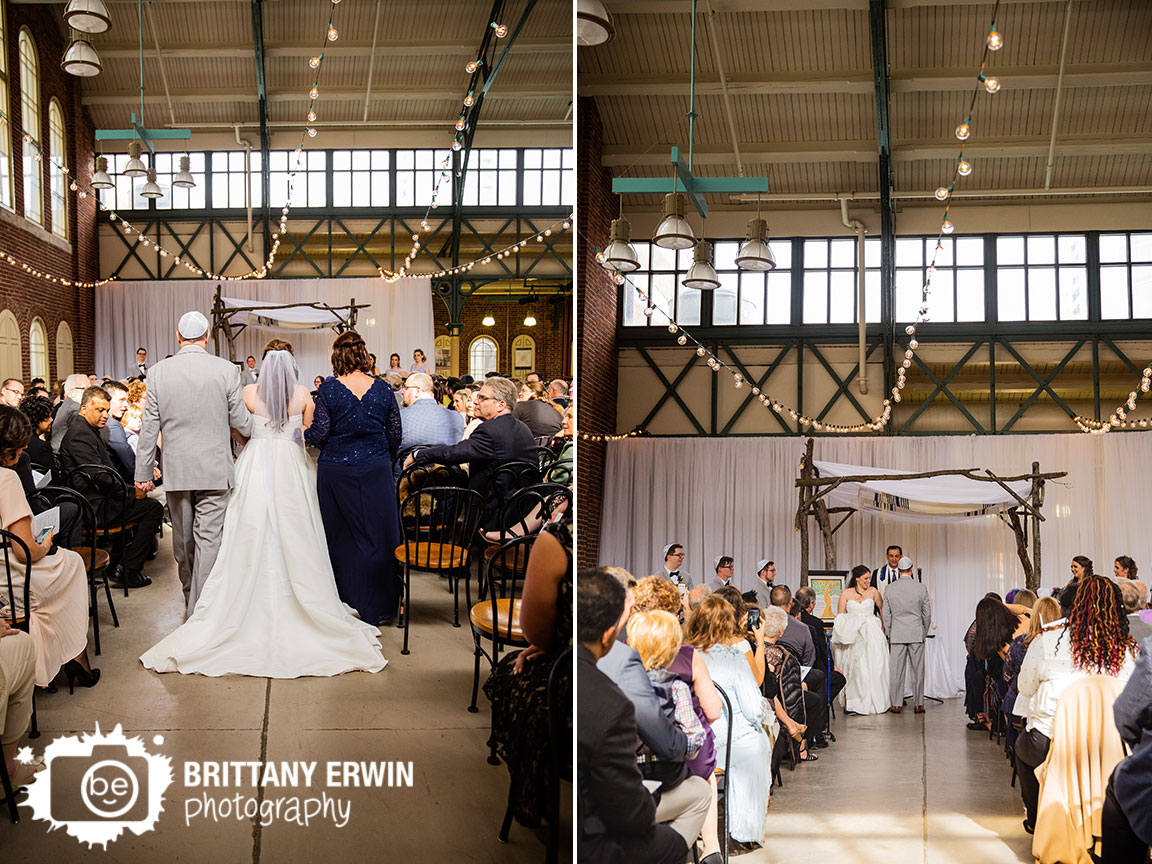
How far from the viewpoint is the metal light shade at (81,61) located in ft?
5.56

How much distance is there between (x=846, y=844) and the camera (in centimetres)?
255

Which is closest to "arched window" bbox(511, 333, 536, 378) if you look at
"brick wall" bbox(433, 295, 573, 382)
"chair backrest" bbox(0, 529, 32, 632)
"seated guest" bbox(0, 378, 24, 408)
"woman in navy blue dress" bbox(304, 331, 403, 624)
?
"brick wall" bbox(433, 295, 573, 382)

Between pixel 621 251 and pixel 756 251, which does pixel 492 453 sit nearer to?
pixel 621 251

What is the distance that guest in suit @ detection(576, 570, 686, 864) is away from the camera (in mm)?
1969

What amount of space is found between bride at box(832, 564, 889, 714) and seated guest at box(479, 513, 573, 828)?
1.26 meters

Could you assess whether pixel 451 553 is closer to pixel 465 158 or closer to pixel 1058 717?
pixel 465 158

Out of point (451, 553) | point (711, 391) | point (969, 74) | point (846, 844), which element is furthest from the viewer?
point (969, 74)

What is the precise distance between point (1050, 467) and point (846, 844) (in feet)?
4.69

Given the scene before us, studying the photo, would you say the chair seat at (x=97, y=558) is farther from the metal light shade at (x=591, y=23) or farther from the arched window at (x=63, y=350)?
the metal light shade at (x=591, y=23)

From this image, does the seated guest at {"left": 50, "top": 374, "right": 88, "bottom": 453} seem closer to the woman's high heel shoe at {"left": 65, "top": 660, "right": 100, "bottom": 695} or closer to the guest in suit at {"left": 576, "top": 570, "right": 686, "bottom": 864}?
the woman's high heel shoe at {"left": 65, "top": 660, "right": 100, "bottom": 695}

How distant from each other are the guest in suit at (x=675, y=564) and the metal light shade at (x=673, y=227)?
847 millimetres

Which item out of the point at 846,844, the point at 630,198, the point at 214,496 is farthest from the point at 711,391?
the point at 846,844

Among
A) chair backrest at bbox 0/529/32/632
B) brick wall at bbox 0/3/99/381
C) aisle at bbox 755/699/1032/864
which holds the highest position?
brick wall at bbox 0/3/99/381

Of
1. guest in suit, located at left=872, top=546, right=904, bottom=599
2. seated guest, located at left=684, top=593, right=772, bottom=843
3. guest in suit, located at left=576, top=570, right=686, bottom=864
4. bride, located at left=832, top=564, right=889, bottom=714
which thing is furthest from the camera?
guest in suit, located at left=872, top=546, right=904, bottom=599
